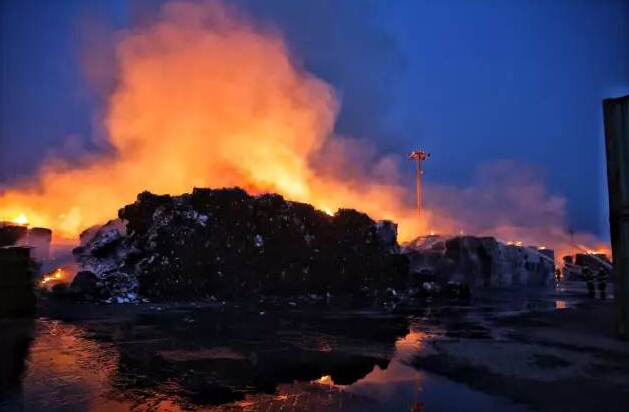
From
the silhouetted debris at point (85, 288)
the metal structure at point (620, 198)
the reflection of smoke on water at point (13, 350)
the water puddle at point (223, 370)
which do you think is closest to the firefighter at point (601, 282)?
the metal structure at point (620, 198)

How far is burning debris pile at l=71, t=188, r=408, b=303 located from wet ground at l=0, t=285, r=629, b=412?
7775 millimetres

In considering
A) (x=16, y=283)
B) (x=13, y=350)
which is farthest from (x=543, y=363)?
(x=16, y=283)

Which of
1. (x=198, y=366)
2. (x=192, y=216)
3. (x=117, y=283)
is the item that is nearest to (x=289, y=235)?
(x=192, y=216)

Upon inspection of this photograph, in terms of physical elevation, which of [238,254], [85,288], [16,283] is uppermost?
[238,254]

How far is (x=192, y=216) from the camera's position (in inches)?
974

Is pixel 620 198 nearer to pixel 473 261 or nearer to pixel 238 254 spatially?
pixel 238 254

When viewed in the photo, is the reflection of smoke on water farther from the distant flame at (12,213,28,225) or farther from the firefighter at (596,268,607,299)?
the firefighter at (596,268,607,299)

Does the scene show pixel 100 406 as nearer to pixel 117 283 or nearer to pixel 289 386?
pixel 289 386

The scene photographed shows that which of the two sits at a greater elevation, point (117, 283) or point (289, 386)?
point (117, 283)

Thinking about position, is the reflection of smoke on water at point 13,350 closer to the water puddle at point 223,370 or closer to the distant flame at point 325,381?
the water puddle at point 223,370

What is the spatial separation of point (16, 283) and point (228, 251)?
1046 centimetres

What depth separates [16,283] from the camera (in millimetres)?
15367

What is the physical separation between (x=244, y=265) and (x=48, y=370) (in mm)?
16838

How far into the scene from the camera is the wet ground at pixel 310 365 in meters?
6.14
